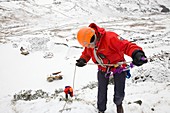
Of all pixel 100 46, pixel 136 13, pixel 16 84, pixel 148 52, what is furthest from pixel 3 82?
pixel 136 13

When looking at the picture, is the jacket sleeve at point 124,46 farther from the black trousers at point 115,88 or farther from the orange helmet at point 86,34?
the black trousers at point 115,88

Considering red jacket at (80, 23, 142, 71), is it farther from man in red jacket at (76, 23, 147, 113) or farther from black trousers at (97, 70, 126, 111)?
black trousers at (97, 70, 126, 111)

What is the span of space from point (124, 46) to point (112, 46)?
9.7 inches

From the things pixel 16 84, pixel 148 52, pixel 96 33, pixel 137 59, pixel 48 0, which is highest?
pixel 48 0

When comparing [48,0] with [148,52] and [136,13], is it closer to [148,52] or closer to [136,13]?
[136,13]

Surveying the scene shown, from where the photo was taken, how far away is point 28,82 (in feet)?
41.1

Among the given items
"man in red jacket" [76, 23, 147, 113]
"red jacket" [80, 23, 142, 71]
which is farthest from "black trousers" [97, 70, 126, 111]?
"red jacket" [80, 23, 142, 71]

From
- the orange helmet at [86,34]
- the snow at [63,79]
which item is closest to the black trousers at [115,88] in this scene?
the snow at [63,79]

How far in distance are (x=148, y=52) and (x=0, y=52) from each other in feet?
45.6

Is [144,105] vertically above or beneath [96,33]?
beneath

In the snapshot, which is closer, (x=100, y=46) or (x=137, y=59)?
(x=137, y=59)

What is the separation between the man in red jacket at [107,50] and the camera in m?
3.27

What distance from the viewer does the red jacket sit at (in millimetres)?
3350

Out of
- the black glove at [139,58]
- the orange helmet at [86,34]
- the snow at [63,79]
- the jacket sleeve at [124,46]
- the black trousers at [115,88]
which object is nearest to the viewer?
the black glove at [139,58]
